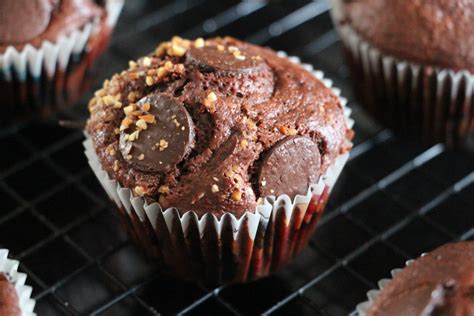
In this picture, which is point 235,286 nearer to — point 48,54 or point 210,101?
point 210,101

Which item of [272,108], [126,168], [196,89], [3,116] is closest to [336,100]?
[272,108]

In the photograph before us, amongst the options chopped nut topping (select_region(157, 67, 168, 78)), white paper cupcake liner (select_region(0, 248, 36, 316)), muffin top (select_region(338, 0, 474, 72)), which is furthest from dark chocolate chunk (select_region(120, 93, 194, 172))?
muffin top (select_region(338, 0, 474, 72))

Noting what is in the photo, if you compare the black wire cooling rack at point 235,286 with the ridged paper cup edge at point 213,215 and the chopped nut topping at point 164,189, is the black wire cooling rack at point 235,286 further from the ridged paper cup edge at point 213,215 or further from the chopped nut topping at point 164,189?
the chopped nut topping at point 164,189

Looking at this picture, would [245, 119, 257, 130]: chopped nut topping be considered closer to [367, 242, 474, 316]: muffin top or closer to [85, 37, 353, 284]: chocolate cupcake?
[85, 37, 353, 284]: chocolate cupcake

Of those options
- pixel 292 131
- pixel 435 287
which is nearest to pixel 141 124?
pixel 292 131

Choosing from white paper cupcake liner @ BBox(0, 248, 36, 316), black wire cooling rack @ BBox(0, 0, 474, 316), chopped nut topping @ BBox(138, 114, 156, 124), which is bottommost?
black wire cooling rack @ BBox(0, 0, 474, 316)

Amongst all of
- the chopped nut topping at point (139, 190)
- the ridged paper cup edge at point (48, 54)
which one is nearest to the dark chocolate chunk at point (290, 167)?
the chopped nut topping at point (139, 190)
